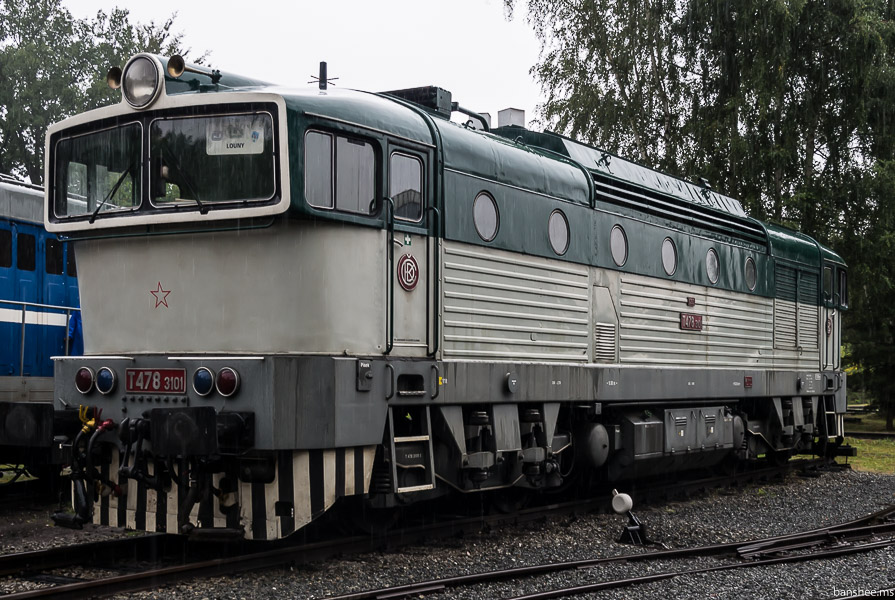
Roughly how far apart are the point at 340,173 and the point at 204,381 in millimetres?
1903

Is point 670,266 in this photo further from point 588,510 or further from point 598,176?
point 588,510

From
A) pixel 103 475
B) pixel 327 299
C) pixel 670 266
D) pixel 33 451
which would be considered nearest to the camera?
pixel 327 299

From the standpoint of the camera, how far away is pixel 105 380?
7945 millimetres

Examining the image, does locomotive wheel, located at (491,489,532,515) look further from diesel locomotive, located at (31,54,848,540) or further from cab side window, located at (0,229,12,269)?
cab side window, located at (0,229,12,269)

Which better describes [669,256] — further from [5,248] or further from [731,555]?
[5,248]

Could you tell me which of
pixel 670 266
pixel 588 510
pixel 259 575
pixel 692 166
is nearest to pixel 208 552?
pixel 259 575

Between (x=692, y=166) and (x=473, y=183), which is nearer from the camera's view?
(x=473, y=183)

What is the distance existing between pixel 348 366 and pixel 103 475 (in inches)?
91.8

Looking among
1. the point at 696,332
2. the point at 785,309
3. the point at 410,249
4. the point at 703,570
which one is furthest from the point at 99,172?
the point at 785,309

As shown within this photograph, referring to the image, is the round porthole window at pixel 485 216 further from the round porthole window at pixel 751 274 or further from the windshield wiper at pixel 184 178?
the round porthole window at pixel 751 274

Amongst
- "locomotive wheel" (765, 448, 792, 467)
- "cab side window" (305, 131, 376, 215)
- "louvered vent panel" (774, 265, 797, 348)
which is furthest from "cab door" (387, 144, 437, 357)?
"locomotive wheel" (765, 448, 792, 467)

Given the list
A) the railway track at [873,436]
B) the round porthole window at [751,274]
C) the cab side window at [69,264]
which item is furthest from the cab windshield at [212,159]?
the railway track at [873,436]

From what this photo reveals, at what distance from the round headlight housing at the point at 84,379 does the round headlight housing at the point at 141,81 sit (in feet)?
7.26

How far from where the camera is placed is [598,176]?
11320mm
